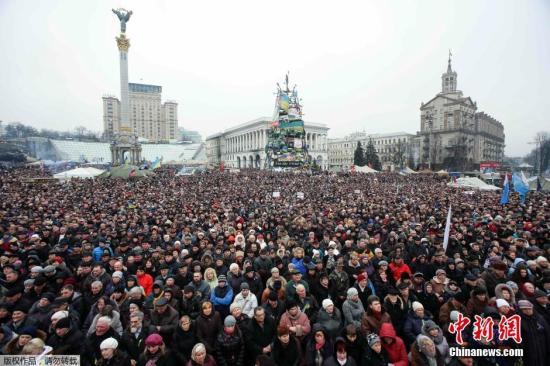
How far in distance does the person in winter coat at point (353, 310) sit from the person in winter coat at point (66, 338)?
3745 mm

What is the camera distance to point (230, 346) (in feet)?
12.1

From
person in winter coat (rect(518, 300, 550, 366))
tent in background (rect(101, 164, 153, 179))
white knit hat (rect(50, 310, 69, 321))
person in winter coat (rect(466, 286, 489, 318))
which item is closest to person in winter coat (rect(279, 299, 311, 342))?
person in winter coat (rect(466, 286, 489, 318))

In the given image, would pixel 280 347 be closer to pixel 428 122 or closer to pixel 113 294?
pixel 113 294

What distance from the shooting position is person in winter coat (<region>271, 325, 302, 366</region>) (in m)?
3.61

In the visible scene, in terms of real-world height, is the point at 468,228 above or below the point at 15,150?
below

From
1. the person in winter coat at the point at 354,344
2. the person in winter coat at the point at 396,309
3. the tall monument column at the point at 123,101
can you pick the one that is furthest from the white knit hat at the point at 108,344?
the tall monument column at the point at 123,101

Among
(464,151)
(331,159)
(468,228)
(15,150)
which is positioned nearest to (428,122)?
(464,151)

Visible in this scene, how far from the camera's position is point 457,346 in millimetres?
3461

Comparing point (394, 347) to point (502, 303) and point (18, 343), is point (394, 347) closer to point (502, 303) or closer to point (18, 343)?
point (502, 303)

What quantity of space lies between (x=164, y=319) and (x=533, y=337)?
200 inches

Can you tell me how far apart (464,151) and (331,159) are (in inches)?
1891

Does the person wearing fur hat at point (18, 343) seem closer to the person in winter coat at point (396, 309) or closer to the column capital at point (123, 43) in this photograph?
the person in winter coat at point (396, 309)

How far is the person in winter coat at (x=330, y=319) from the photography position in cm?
404

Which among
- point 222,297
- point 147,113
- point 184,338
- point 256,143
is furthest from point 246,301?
point 147,113
